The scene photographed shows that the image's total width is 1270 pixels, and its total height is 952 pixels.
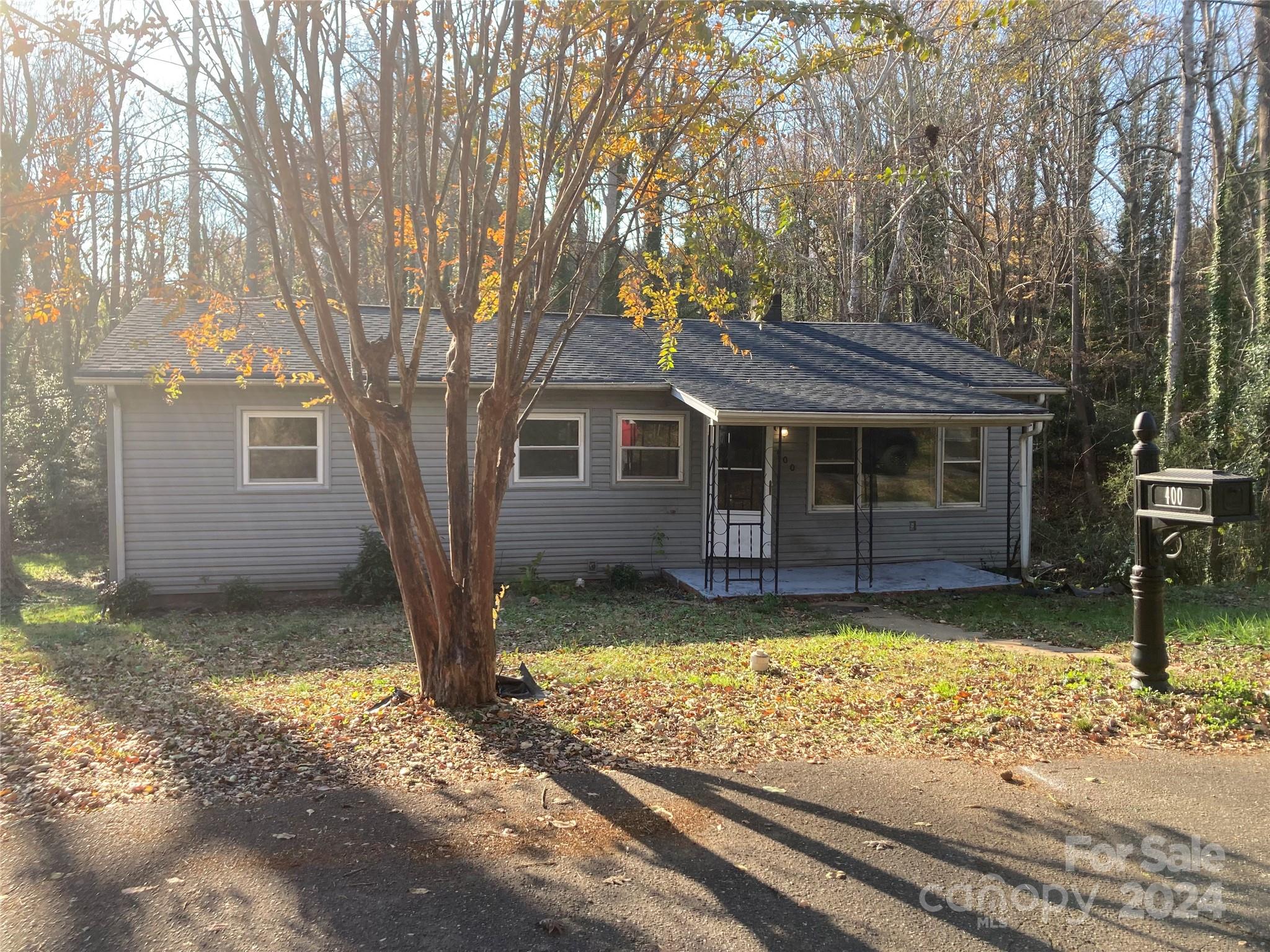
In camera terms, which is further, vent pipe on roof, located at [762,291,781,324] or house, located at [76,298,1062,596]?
vent pipe on roof, located at [762,291,781,324]

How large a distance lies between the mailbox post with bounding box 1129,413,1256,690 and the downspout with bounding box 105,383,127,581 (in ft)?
37.2

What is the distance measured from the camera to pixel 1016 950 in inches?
115

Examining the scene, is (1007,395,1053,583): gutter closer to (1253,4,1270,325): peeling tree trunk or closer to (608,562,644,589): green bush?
(1253,4,1270,325): peeling tree trunk

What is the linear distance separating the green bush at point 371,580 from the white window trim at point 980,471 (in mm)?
8347

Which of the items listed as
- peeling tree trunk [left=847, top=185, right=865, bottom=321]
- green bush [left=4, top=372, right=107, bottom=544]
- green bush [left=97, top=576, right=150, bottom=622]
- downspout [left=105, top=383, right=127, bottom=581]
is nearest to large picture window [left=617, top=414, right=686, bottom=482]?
green bush [left=97, top=576, right=150, bottom=622]

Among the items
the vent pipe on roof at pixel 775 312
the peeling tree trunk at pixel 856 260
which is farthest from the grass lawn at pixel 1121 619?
the peeling tree trunk at pixel 856 260

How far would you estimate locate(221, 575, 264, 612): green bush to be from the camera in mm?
11633

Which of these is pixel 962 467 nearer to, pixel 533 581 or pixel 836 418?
pixel 836 418

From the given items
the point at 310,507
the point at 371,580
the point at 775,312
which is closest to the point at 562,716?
the point at 371,580

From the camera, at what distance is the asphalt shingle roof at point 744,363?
11734 millimetres

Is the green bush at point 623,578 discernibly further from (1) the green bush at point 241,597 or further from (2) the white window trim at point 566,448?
(1) the green bush at point 241,597

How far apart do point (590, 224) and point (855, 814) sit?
16.9 meters

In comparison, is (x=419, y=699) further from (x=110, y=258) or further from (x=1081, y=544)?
(x=110, y=258)

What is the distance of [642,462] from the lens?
1340 centimetres
